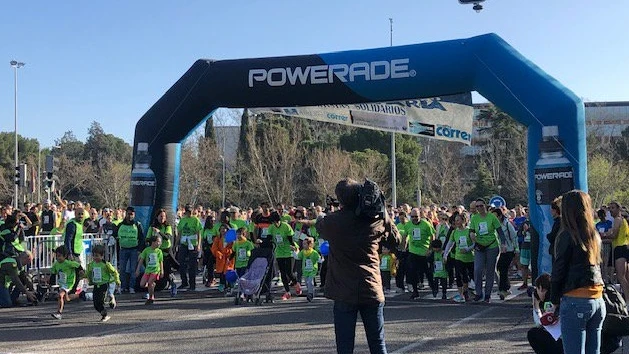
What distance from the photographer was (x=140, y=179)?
15.3m

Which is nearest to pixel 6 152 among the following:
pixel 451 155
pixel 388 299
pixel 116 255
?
pixel 451 155

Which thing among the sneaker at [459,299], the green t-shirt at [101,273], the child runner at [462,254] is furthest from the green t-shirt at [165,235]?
the sneaker at [459,299]

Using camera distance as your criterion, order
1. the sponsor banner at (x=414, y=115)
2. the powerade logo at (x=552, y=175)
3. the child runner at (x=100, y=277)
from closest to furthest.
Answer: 1. the child runner at (x=100, y=277)
2. the powerade logo at (x=552, y=175)
3. the sponsor banner at (x=414, y=115)

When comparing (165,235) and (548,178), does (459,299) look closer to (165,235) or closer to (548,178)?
(548,178)

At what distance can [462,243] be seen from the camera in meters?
13.0

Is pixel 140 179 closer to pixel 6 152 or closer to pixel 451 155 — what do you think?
pixel 451 155

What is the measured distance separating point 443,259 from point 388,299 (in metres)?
1.31

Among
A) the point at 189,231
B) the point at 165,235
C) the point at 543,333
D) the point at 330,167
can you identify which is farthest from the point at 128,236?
the point at 330,167

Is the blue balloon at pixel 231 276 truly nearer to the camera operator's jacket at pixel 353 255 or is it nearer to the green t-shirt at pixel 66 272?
the green t-shirt at pixel 66 272

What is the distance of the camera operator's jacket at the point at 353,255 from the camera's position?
18.1 feet

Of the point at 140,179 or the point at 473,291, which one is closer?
the point at 473,291

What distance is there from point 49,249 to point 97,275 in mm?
5498

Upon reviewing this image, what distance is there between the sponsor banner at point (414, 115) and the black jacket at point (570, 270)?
11.5 m

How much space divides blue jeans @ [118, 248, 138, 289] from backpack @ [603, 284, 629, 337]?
1096cm
